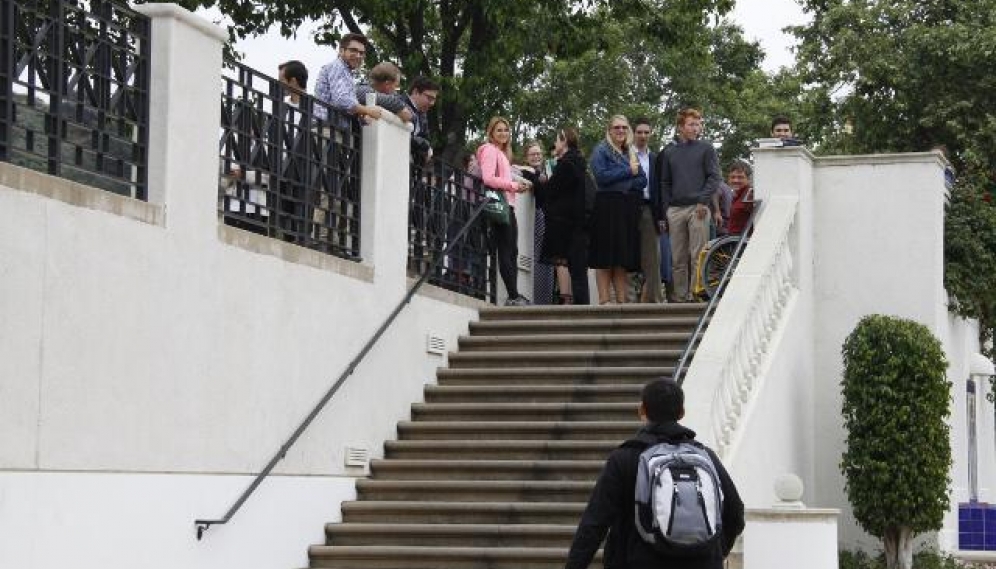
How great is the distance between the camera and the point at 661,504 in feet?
26.4

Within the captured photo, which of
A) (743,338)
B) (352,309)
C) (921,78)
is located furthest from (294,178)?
(921,78)

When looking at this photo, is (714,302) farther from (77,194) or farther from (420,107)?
(77,194)

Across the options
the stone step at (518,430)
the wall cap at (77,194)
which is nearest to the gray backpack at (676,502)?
the wall cap at (77,194)

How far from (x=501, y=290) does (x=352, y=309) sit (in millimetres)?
3571

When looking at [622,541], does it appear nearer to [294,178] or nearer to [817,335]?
[294,178]

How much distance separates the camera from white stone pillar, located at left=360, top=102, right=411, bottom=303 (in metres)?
15.1

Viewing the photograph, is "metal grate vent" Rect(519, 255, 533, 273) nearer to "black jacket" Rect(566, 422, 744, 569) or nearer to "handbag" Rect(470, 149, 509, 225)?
"handbag" Rect(470, 149, 509, 225)

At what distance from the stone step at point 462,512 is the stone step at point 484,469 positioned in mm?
366

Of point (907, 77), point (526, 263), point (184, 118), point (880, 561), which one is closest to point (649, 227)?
point (526, 263)

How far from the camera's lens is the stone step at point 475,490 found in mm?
13820

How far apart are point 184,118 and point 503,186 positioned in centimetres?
563

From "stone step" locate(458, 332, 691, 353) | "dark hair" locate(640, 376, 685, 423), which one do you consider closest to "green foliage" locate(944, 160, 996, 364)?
"stone step" locate(458, 332, 691, 353)

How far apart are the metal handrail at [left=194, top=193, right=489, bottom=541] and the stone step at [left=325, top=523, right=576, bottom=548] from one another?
869 millimetres

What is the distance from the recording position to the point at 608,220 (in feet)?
57.0
